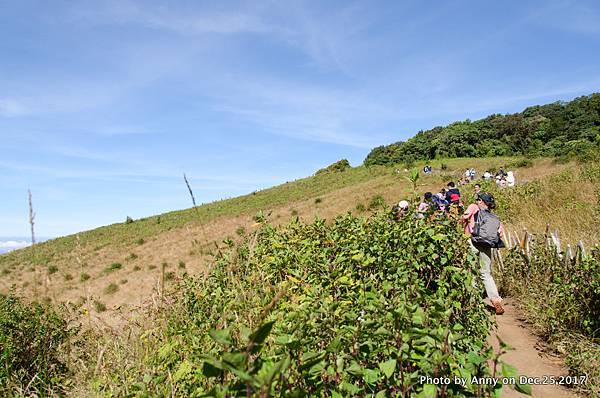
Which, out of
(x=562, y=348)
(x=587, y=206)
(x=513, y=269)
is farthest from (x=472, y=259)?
(x=587, y=206)

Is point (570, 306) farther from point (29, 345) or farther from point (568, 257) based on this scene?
point (29, 345)

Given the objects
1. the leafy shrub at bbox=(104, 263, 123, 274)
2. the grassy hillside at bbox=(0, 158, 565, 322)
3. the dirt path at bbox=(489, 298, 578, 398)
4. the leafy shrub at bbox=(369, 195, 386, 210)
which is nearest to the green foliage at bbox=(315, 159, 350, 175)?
the grassy hillside at bbox=(0, 158, 565, 322)

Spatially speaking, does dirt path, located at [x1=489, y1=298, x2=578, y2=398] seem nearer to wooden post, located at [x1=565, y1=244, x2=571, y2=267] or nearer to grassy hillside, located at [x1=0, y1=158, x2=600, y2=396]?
grassy hillside, located at [x1=0, y1=158, x2=600, y2=396]

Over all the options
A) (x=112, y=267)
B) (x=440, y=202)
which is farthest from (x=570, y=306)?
(x=112, y=267)

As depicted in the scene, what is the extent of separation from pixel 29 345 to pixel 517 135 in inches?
2641

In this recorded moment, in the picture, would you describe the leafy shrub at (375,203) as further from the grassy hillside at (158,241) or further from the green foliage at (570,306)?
the green foliage at (570,306)

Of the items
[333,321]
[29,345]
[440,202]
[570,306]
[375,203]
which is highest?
[375,203]

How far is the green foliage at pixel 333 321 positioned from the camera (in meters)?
1.59

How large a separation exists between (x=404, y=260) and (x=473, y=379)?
2.41 m

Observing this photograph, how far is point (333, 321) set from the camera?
220 cm

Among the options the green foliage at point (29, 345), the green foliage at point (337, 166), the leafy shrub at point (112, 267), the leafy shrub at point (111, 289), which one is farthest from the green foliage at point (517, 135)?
the green foliage at point (29, 345)

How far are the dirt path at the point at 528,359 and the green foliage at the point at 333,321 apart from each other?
0.88 meters

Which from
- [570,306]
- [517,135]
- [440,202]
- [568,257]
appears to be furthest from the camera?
[517,135]

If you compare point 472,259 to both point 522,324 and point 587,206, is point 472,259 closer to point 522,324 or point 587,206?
point 522,324
